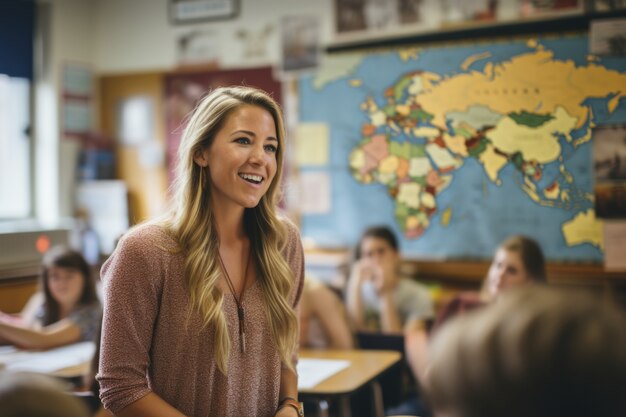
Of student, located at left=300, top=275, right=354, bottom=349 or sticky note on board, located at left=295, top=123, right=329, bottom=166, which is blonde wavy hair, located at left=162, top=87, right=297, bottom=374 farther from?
sticky note on board, located at left=295, top=123, right=329, bottom=166

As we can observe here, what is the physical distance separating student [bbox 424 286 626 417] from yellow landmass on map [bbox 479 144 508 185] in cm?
181

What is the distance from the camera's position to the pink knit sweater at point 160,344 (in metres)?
1.67

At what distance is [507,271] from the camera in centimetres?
336

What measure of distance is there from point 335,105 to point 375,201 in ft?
2.18

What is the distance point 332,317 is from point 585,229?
1317mm

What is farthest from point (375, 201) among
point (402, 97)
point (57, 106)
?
point (57, 106)

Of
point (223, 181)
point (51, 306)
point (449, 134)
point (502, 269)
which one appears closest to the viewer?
point (223, 181)

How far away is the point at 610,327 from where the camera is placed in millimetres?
663

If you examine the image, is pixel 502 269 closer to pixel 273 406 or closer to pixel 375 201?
pixel 375 201

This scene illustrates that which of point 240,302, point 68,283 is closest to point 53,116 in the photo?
point 68,283

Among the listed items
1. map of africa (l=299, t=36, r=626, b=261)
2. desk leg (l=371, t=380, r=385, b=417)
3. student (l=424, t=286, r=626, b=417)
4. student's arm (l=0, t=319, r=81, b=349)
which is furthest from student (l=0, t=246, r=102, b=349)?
student (l=424, t=286, r=626, b=417)

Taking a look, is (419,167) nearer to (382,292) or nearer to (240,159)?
(382,292)

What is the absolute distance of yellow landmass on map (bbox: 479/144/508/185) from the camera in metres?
2.47

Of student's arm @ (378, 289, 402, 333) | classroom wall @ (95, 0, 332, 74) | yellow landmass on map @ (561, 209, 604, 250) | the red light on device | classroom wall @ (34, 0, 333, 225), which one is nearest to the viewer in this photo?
yellow landmass on map @ (561, 209, 604, 250)
